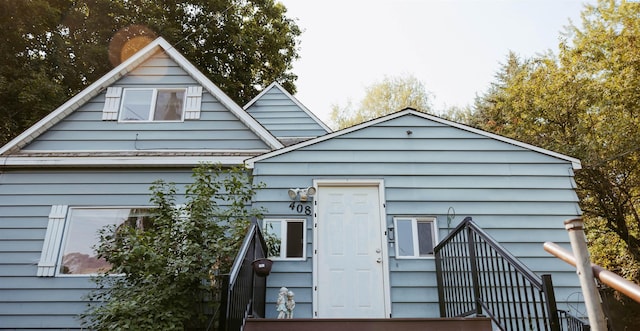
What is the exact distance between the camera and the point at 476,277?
3535mm

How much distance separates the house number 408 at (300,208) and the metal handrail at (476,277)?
5.82 feet

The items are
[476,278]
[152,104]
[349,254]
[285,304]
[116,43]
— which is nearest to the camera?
[476,278]

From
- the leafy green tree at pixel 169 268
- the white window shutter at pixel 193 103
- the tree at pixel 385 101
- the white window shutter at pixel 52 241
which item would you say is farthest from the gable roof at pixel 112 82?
the tree at pixel 385 101

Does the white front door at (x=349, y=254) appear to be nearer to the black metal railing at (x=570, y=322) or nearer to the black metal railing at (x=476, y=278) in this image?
the black metal railing at (x=476, y=278)

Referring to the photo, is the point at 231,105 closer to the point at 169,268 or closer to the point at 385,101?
the point at 169,268

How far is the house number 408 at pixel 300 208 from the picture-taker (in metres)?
5.35

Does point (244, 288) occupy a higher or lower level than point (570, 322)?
higher

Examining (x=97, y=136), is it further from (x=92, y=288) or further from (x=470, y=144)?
(x=470, y=144)

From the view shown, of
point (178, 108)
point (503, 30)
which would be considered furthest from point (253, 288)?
point (503, 30)

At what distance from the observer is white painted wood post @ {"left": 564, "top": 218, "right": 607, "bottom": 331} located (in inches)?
53.2

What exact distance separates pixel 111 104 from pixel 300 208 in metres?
3.94

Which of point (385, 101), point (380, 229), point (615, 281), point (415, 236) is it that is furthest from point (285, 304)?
point (385, 101)

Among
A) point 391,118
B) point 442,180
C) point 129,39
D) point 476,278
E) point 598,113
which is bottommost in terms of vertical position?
point 476,278

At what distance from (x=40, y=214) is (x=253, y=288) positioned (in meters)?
4.09
